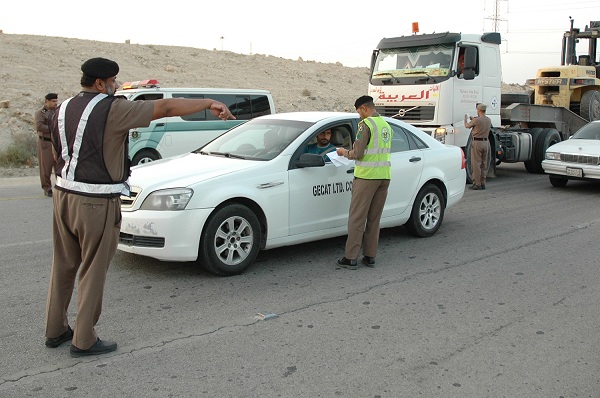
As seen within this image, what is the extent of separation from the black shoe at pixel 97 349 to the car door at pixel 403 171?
13.3 ft

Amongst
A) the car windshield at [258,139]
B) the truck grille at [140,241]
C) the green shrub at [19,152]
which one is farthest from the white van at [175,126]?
the truck grille at [140,241]

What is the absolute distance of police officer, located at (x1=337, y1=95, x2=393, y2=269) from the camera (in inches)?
257

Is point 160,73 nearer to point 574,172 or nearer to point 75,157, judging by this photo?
point 574,172

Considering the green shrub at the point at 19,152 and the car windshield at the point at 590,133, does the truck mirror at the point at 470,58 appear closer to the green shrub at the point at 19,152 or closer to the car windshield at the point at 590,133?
the car windshield at the point at 590,133

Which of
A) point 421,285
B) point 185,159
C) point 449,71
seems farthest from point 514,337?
point 449,71

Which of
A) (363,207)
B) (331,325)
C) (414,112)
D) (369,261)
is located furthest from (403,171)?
(414,112)

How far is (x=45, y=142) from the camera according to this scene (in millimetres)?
11125

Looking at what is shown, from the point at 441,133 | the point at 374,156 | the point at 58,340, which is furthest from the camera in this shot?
the point at 441,133

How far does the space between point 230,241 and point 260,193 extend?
0.57 metres

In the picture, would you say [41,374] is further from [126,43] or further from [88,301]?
Result: [126,43]

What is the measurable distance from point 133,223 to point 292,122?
2.31m

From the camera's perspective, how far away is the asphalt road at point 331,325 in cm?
398

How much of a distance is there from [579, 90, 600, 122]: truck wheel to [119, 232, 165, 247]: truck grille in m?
15.0

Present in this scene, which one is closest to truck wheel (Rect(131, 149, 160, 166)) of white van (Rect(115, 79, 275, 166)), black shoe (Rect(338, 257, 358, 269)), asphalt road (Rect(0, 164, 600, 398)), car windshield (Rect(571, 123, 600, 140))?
white van (Rect(115, 79, 275, 166))
